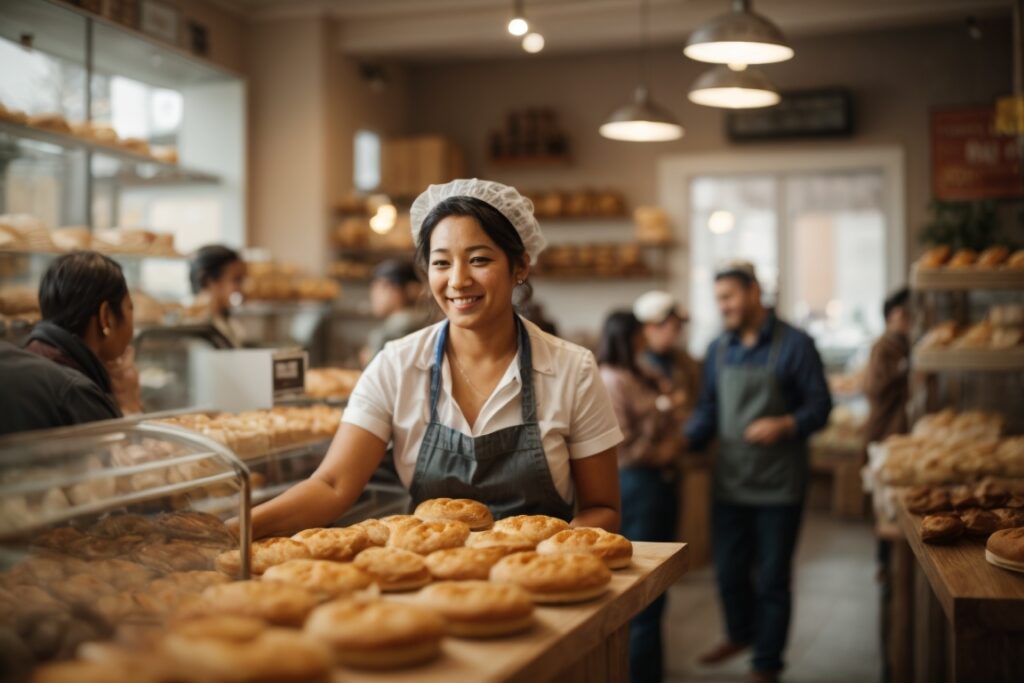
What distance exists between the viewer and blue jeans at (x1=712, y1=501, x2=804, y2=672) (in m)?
4.28

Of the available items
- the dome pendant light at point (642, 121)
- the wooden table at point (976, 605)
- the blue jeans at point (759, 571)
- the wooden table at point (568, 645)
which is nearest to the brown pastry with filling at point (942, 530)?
the wooden table at point (976, 605)

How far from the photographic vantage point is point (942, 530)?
2359 mm

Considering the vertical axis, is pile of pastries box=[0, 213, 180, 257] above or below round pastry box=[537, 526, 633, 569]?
above

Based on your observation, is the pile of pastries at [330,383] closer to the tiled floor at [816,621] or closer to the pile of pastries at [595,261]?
the tiled floor at [816,621]

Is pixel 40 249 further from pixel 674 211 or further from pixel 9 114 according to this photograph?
pixel 674 211

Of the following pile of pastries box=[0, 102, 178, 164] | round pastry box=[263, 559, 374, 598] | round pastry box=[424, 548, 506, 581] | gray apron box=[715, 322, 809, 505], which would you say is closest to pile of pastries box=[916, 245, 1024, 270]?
gray apron box=[715, 322, 809, 505]

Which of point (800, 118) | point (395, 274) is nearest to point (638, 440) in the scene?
point (395, 274)

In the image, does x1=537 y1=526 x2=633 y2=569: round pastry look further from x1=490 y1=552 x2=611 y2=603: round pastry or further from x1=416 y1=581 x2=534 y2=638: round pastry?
x1=416 y1=581 x2=534 y2=638: round pastry

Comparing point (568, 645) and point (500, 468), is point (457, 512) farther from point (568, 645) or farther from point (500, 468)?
point (568, 645)

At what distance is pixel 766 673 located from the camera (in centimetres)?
423

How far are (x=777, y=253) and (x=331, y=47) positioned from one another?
12.4ft

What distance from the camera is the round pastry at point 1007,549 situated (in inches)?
81.9

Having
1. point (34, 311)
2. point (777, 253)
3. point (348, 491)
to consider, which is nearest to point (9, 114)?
point (34, 311)

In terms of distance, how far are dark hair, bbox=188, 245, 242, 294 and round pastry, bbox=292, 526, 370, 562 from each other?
336 centimetres
